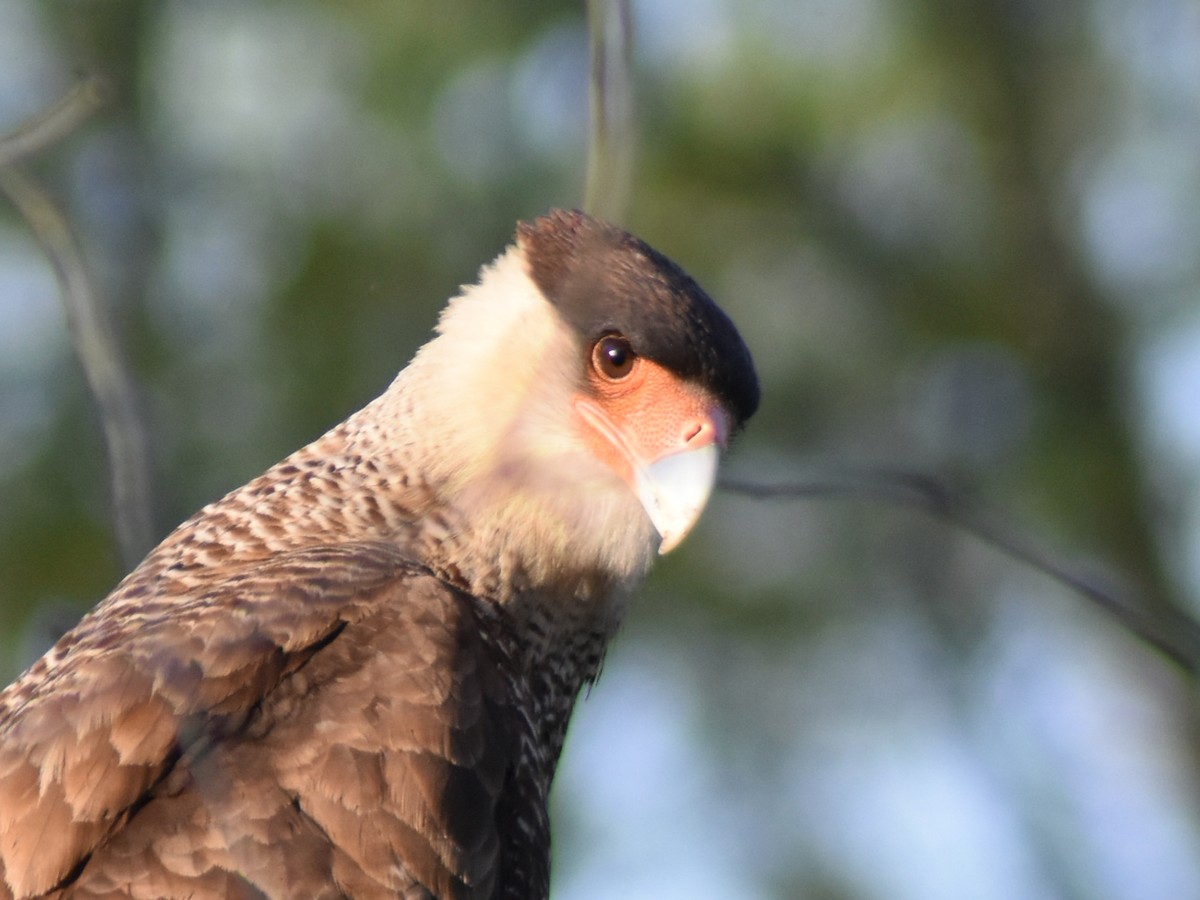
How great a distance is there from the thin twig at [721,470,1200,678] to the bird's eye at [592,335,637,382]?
1.47 feet

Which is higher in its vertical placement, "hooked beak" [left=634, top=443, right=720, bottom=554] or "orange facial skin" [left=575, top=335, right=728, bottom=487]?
"orange facial skin" [left=575, top=335, right=728, bottom=487]

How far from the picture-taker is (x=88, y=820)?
2400 millimetres

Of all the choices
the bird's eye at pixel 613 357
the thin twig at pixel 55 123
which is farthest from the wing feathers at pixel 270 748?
the thin twig at pixel 55 123

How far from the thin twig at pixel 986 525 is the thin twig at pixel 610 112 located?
57 centimetres

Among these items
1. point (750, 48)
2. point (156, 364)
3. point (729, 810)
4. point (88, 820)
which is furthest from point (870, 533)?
point (88, 820)

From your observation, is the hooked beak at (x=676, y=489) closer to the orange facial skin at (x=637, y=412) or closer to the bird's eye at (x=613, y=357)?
the orange facial skin at (x=637, y=412)

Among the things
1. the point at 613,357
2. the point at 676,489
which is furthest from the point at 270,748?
the point at 613,357

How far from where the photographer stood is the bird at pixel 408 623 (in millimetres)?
2441

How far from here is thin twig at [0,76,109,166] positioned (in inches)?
90.2

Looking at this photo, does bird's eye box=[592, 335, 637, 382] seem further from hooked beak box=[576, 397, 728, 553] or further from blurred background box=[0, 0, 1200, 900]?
blurred background box=[0, 0, 1200, 900]

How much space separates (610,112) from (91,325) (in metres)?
0.73

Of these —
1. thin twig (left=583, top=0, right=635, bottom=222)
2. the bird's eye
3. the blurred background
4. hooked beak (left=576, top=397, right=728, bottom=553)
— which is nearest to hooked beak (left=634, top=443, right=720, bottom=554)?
hooked beak (left=576, top=397, right=728, bottom=553)

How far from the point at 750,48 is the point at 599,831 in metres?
6.44

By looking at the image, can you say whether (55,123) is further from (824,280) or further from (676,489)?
(824,280)
